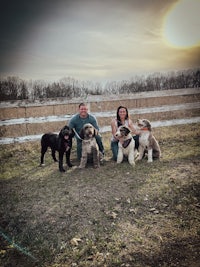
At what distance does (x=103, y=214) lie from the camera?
3.70 meters

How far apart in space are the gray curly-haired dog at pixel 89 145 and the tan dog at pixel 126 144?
0.54 metres

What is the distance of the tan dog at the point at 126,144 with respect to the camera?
5.47 metres

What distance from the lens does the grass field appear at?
283 cm

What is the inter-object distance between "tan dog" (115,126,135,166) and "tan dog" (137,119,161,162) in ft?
0.87

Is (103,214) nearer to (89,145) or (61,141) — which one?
(89,145)

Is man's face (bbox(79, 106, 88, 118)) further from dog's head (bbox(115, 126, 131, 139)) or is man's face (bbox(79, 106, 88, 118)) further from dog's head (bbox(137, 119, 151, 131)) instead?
dog's head (bbox(137, 119, 151, 131))

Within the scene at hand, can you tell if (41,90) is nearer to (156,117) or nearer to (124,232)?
(156,117)

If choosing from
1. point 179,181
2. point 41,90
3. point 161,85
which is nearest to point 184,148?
point 179,181

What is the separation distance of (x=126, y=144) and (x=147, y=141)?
50cm

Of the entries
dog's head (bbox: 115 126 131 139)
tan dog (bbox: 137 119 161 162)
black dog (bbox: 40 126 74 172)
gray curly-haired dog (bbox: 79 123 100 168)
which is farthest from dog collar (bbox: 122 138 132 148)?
black dog (bbox: 40 126 74 172)

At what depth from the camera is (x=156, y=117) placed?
421 inches

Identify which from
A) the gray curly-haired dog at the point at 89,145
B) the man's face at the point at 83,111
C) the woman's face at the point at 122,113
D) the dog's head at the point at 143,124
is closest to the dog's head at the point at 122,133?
the dog's head at the point at 143,124

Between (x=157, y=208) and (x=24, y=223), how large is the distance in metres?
2.05

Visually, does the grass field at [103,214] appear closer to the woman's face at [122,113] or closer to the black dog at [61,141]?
the black dog at [61,141]
